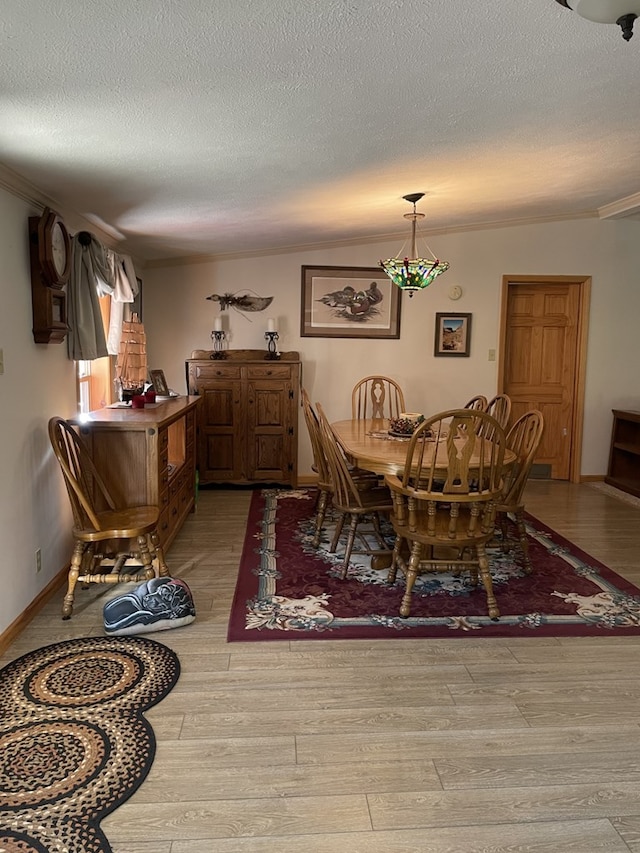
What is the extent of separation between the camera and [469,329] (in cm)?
580

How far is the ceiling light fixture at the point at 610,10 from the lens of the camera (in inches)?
56.0

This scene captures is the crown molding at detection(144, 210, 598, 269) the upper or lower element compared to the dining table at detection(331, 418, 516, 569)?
upper

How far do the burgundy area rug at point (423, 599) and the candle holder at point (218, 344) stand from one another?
2.16m

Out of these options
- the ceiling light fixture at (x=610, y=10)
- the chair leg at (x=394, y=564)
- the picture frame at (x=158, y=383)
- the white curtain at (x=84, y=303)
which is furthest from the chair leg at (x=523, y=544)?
the picture frame at (x=158, y=383)

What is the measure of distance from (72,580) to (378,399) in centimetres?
341

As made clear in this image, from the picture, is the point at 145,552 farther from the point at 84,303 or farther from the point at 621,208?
the point at 621,208

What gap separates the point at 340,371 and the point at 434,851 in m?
4.51

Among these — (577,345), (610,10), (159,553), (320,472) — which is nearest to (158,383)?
(320,472)

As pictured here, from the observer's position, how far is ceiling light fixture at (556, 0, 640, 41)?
56.0 inches

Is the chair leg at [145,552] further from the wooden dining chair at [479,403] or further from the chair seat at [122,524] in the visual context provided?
the wooden dining chair at [479,403]

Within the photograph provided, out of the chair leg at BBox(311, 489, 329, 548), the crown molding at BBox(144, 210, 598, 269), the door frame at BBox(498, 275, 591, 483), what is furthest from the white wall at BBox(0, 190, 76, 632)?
the door frame at BBox(498, 275, 591, 483)

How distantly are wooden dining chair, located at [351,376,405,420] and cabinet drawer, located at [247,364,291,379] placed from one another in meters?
0.65

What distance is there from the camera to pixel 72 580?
2.91 metres

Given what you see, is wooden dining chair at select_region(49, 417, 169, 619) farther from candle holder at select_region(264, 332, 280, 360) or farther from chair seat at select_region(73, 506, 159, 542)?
candle holder at select_region(264, 332, 280, 360)
